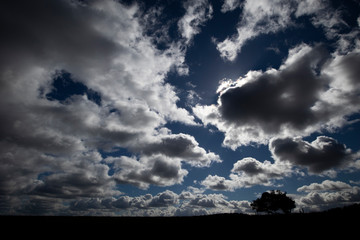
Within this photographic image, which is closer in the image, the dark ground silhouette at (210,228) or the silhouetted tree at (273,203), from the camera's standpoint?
the dark ground silhouette at (210,228)

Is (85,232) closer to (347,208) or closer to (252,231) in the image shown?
(252,231)

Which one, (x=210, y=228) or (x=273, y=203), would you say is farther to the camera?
(x=273, y=203)

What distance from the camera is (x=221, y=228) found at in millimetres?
18125

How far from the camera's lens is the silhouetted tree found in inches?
2660

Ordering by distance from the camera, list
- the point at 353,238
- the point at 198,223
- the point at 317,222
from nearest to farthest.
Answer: the point at 353,238 → the point at 317,222 → the point at 198,223

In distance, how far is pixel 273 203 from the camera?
228 feet

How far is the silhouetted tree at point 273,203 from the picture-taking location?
67562 millimetres

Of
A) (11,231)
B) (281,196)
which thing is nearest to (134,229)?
(11,231)

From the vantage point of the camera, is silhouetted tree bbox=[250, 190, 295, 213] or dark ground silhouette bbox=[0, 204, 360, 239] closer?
dark ground silhouette bbox=[0, 204, 360, 239]

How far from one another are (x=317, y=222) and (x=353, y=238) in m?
4.69

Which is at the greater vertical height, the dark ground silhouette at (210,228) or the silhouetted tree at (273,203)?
the silhouetted tree at (273,203)

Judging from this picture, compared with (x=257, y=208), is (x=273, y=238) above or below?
below

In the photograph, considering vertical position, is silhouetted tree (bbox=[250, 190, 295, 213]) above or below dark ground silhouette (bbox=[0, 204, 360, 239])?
above

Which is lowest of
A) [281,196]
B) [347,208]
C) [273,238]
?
[273,238]
